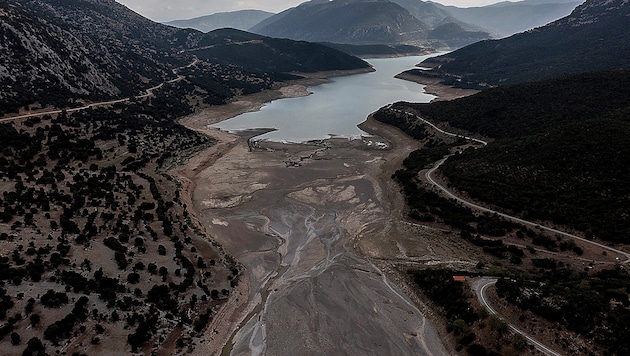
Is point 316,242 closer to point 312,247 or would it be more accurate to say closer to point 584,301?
point 312,247

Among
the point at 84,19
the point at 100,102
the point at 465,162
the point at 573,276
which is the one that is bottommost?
the point at 573,276

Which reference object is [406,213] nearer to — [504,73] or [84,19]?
[504,73]

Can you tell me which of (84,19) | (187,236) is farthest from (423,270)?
(84,19)

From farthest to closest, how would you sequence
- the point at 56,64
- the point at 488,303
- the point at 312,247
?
1. the point at 56,64
2. the point at 312,247
3. the point at 488,303

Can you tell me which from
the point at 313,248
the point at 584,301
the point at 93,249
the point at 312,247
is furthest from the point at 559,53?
the point at 93,249

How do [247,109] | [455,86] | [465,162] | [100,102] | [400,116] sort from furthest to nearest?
[455,86], [247,109], [400,116], [100,102], [465,162]

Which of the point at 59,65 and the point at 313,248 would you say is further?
the point at 59,65
